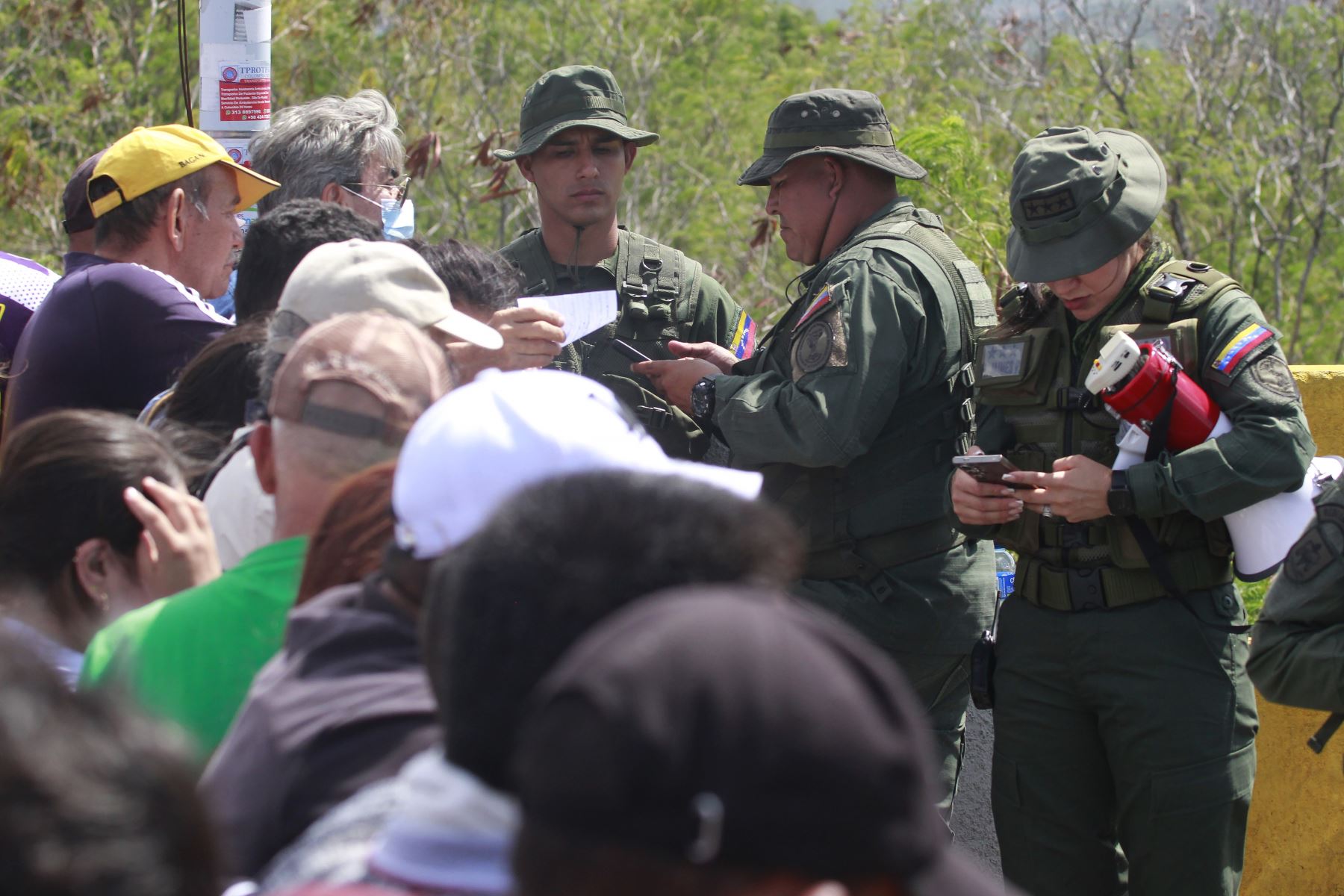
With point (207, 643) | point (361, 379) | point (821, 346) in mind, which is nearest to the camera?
point (207, 643)

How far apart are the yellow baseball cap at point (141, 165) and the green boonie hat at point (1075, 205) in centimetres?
210

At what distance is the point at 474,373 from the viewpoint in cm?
315

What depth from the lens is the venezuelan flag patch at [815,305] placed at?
3520 mm

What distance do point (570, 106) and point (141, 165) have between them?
4.52 feet

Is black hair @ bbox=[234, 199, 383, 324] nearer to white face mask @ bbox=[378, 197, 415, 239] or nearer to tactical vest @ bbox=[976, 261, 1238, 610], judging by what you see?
white face mask @ bbox=[378, 197, 415, 239]

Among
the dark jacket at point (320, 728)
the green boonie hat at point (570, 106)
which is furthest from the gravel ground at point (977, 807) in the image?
the dark jacket at point (320, 728)

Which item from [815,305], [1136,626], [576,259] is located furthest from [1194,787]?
[576,259]

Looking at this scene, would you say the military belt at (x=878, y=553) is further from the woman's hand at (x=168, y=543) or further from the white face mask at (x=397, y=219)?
the woman's hand at (x=168, y=543)

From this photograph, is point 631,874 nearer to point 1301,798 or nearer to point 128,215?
point 128,215

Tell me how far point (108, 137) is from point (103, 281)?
839 cm

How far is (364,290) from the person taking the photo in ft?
8.85

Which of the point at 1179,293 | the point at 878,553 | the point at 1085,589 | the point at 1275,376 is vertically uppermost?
the point at 1179,293

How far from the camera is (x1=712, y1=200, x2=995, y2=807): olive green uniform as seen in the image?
11.3ft

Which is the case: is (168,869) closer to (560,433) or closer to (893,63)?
(560,433)
